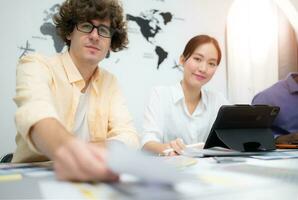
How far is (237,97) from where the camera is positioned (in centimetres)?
275

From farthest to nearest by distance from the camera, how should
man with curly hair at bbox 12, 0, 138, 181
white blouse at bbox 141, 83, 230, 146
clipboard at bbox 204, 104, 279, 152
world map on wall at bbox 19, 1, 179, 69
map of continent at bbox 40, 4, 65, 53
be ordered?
world map on wall at bbox 19, 1, 179, 69
map of continent at bbox 40, 4, 65, 53
white blouse at bbox 141, 83, 230, 146
clipboard at bbox 204, 104, 279, 152
man with curly hair at bbox 12, 0, 138, 181

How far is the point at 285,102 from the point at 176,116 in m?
0.61

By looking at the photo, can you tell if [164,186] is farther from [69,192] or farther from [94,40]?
[94,40]

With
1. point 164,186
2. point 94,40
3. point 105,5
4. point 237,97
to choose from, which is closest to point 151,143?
point 94,40

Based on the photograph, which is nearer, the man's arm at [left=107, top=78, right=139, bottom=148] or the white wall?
the man's arm at [left=107, top=78, right=139, bottom=148]

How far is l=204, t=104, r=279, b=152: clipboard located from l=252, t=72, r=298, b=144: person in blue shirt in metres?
0.48

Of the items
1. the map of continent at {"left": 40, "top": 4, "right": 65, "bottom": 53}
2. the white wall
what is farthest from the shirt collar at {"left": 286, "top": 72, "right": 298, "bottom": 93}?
the map of continent at {"left": 40, "top": 4, "right": 65, "bottom": 53}

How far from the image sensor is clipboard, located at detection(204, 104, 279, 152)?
A: 1.12 metres

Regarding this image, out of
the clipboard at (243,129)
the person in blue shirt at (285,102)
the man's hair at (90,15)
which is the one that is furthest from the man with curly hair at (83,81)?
the person in blue shirt at (285,102)

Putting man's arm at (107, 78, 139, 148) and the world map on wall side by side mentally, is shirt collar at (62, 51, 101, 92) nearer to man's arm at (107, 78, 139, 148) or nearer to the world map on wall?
man's arm at (107, 78, 139, 148)

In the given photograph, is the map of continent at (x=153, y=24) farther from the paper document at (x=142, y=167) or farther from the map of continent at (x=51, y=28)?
the paper document at (x=142, y=167)

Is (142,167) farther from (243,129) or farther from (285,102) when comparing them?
(285,102)

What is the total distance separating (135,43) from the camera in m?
2.40

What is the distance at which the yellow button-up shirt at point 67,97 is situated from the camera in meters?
0.87
